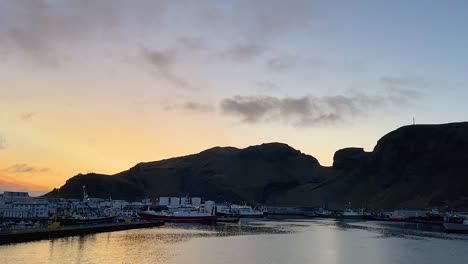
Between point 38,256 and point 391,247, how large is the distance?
48226 mm

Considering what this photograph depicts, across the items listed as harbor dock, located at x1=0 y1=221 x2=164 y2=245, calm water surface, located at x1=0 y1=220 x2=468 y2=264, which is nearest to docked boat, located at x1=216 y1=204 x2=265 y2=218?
harbor dock, located at x1=0 y1=221 x2=164 y2=245

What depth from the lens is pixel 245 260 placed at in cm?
5738

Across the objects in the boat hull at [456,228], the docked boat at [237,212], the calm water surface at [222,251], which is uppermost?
the docked boat at [237,212]

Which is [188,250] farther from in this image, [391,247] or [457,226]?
[457,226]

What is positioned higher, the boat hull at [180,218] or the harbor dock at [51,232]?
the boat hull at [180,218]

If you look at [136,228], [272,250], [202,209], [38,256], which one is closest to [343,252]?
[272,250]

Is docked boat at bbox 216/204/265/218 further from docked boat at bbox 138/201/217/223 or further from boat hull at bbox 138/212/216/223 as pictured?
boat hull at bbox 138/212/216/223

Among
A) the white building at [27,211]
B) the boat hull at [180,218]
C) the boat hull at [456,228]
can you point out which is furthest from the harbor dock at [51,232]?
the boat hull at [456,228]

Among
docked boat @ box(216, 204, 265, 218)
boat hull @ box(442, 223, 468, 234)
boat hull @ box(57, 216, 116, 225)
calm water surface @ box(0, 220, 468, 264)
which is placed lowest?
calm water surface @ box(0, 220, 468, 264)

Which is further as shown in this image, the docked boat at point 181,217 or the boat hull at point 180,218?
the docked boat at point 181,217

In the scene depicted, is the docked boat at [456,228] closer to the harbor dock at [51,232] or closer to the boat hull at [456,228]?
the boat hull at [456,228]

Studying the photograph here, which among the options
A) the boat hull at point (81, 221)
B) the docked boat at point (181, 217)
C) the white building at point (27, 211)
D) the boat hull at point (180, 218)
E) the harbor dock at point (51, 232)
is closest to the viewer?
the harbor dock at point (51, 232)

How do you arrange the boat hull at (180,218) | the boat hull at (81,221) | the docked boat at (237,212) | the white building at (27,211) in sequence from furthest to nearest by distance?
the docked boat at (237,212) < the boat hull at (180,218) < the white building at (27,211) < the boat hull at (81,221)

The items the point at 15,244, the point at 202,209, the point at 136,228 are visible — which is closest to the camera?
the point at 15,244
